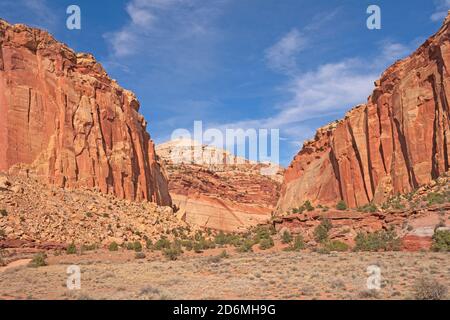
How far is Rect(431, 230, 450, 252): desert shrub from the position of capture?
66.3 ft

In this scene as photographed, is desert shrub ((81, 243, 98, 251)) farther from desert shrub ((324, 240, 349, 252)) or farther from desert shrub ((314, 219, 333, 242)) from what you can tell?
desert shrub ((324, 240, 349, 252))

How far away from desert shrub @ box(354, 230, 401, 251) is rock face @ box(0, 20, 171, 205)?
996 inches

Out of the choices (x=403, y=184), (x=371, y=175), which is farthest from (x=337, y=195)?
(x=403, y=184)

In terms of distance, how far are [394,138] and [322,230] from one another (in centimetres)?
1582

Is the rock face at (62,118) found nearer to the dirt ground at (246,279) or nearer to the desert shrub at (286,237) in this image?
the dirt ground at (246,279)

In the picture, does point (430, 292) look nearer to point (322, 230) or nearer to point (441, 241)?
point (441, 241)

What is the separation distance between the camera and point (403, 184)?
37031 mm

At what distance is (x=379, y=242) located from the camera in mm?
23641

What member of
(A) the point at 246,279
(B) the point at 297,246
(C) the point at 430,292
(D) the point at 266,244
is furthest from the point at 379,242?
(C) the point at 430,292

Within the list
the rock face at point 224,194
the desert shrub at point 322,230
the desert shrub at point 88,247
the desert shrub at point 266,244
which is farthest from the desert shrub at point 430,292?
the rock face at point 224,194

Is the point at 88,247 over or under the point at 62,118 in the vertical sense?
under

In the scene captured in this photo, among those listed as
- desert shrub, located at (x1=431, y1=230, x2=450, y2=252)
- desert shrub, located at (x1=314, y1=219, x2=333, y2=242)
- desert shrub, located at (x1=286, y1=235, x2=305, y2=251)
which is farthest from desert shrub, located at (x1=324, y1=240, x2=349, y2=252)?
desert shrub, located at (x1=431, y1=230, x2=450, y2=252)

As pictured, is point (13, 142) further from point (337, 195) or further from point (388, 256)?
point (337, 195)

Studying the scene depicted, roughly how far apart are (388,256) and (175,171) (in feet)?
217
